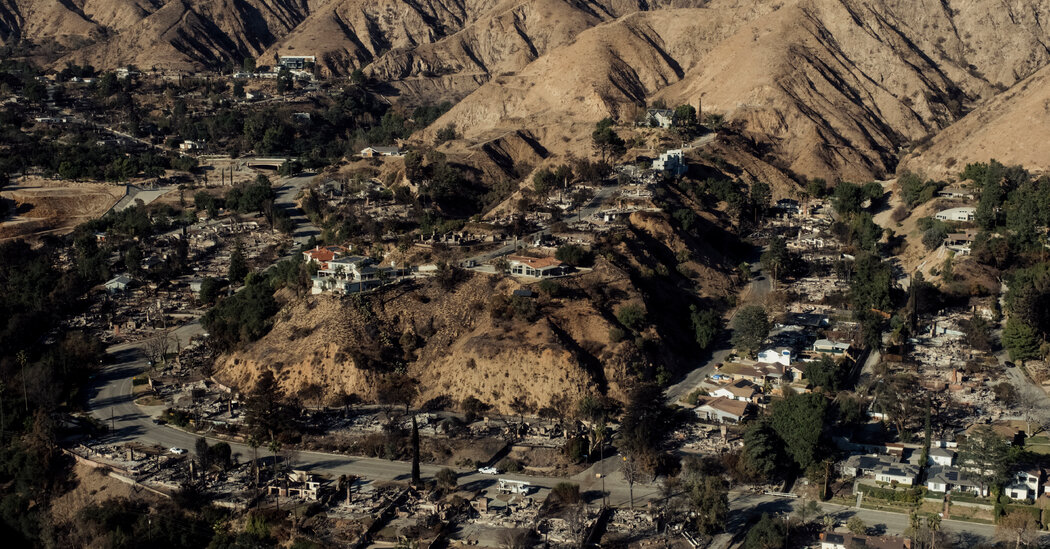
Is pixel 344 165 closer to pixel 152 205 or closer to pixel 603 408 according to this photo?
pixel 152 205

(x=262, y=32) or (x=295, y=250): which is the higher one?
(x=262, y=32)

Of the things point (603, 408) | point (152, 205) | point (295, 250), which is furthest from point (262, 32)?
point (603, 408)

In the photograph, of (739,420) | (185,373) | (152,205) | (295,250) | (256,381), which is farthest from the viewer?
(152,205)

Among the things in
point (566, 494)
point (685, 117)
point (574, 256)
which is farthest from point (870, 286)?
point (685, 117)

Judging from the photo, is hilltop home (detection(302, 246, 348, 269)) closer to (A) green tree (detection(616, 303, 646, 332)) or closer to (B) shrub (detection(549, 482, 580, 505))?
(A) green tree (detection(616, 303, 646, 332))

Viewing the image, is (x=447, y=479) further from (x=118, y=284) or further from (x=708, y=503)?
(x=118, y=284)

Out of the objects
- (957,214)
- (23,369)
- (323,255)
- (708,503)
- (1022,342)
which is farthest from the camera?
(957,214)

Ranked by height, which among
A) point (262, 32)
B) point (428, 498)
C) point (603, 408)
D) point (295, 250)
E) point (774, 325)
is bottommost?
point (428, 498)
